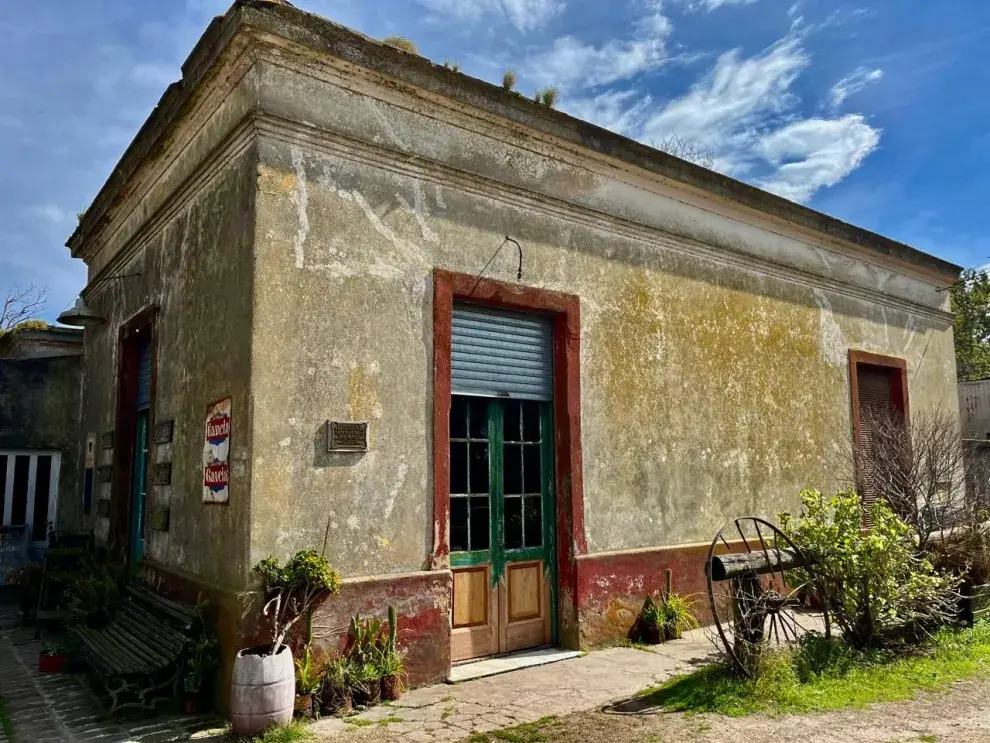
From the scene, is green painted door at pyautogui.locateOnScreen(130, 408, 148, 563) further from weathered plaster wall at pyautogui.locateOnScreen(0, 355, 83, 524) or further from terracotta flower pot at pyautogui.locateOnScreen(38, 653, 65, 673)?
weathered plaster wall at pyautogui.locateOnScreen(0, 355, 83, 524)

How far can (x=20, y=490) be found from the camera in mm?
10133

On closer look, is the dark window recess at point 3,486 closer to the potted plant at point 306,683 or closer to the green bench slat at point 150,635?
the green bench slat at point 150,635

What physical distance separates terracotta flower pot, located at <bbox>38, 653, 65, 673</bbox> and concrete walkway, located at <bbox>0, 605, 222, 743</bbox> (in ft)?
0.22

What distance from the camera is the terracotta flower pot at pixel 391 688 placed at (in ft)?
17.7

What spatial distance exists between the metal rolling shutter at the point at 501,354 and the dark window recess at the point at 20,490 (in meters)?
7.18

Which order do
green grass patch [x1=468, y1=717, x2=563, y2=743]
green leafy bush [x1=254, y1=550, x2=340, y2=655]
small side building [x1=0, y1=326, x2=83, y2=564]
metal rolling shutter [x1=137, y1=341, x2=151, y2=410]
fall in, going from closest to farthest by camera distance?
green grass patch [x1=468, y1=717, x2=563, y2=743], green leafy bush [x1=254, y1=550, x2=340, y2=655], metal rolling shutter [x1=137, y1=341, x2=151, y2=410], small side building [x1=0, y1=326, x2=83, y2=564]

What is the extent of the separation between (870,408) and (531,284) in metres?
6.59

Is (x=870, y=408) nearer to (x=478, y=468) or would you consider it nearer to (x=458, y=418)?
(x=478, y=468)

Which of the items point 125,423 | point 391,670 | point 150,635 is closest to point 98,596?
point 150,635

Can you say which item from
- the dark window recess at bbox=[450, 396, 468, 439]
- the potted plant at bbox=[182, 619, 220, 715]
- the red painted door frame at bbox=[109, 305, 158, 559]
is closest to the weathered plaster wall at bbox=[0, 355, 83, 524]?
the red painted door frame at bbox=[109, 305, 158, 559]

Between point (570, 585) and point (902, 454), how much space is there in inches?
189

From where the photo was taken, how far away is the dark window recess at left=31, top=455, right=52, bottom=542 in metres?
10.1

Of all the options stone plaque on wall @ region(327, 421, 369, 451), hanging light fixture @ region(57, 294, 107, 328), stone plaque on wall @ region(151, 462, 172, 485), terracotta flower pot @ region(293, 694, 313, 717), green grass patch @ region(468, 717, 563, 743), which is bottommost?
green grass patch @ region(468, 717, 563, 743)

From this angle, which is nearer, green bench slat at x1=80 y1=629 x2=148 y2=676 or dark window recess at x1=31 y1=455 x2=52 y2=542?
green bench slat at x1=80 y1=629 x2=148 y2=676
